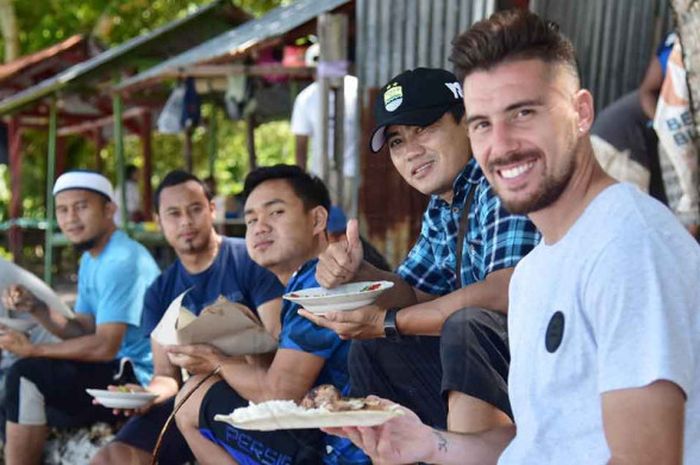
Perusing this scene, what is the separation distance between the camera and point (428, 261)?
3.25 metres

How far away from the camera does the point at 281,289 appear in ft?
13.2

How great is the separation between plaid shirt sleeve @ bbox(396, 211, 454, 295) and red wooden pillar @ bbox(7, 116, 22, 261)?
38.0 feet

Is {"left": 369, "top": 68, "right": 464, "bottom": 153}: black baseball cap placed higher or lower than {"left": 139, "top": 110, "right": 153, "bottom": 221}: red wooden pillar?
lower

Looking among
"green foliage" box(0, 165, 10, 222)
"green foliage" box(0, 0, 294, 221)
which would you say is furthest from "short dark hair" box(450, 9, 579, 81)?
"green foliage" box(0, 165, 10, 222)

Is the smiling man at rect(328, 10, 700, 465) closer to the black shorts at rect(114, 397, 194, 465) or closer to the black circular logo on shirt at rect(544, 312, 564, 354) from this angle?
the black circular logo on shirt at rect(544, 312, 564, 354)

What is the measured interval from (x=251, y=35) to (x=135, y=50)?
3858mm

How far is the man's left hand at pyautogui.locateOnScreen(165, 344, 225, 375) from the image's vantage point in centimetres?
336

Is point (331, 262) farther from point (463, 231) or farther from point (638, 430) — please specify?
point (638, 430)

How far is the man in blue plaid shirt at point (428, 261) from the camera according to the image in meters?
2.71

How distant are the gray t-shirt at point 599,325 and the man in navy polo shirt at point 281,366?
4.25 ft

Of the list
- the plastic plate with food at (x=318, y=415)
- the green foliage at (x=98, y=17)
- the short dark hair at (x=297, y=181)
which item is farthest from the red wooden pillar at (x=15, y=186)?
Answer: the plastic plate with food at (x=318, y=415)

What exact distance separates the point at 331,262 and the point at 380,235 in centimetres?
352

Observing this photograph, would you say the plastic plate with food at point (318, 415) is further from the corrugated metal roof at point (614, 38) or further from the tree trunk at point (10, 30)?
the tree trunk at point (10, 30)

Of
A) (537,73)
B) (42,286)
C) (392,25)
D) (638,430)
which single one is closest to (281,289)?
(42,286)
